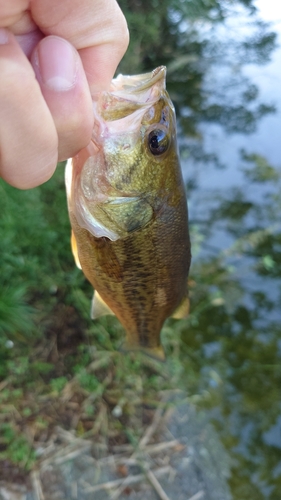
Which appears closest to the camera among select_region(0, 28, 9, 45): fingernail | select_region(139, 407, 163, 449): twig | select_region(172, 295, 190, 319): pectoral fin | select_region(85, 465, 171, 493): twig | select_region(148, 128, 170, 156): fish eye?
select_region(0, 28, 9, 45): fingernail

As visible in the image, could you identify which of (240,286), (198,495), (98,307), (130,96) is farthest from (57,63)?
(240,286)

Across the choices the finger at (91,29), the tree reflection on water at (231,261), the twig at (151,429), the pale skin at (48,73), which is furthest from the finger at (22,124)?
the tree reflection on water at (231,261)

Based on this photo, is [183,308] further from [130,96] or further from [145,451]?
[145,451]

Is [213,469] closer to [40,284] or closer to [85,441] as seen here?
[85,441]

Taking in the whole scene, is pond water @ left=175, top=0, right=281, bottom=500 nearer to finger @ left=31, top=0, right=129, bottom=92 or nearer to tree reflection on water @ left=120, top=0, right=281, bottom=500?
tree reflection on water @ left=120, top=0, right=281, bottom=500

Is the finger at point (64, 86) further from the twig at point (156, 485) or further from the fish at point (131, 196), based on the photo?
the twig at point (156, 485)

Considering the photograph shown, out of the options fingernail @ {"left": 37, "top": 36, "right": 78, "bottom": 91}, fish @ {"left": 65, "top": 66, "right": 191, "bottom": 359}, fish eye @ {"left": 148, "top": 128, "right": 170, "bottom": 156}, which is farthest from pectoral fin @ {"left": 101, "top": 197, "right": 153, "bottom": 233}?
fingernail @ {"left": 37, "top": 36, "right": 78, "bottom": 91}

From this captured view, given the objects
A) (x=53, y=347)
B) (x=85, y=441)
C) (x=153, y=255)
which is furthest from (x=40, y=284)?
(x=153, y=255)
